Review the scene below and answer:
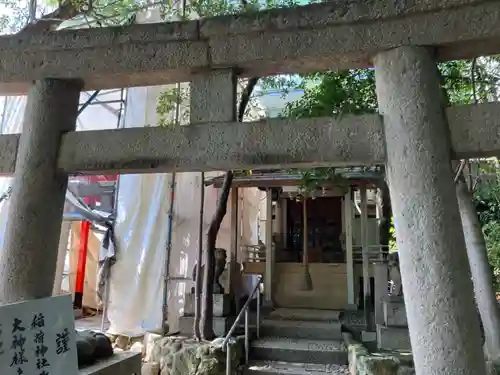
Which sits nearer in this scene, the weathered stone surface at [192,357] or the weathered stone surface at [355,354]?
the weathered stone surface at [355,354]

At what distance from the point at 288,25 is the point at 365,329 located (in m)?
6.80

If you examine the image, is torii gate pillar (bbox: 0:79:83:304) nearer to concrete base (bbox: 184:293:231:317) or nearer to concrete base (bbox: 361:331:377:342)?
concrete base (bbox: 184:293:231:317)

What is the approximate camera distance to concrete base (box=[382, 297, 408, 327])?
7230 millimetres

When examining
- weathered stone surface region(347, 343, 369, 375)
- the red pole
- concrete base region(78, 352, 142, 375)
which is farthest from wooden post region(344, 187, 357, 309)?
the red pole

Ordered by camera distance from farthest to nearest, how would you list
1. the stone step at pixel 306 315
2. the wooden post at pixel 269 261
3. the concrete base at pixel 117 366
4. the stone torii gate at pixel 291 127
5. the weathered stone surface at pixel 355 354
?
1. the wooden post at pixel 269 261
2. the stone step at pixel 306 315
3. the weathered stone surface at pixel 355 354
4. the concrete base at pixel 117 366
5. the stone torii gate at pixel 291 127

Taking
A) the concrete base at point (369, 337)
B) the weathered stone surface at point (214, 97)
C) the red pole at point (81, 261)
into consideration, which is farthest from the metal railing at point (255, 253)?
the weathered stone surface at point (214, 97)

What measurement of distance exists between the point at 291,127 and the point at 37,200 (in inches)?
67.8

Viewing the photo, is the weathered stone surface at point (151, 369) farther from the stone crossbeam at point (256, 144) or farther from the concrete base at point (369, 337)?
the stone crossbeam at point (256, 144)

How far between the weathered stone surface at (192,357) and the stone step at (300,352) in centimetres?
45

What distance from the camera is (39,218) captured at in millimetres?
2746

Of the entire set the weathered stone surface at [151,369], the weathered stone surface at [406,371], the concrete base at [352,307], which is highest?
the concrete base at [352,307]

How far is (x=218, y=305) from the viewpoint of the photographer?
8.20 meters

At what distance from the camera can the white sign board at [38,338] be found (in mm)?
2133

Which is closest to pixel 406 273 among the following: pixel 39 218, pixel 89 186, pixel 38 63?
pixel 39 218
